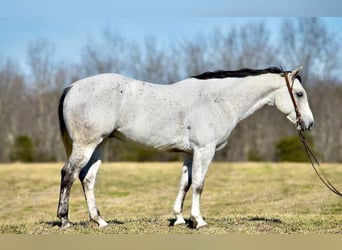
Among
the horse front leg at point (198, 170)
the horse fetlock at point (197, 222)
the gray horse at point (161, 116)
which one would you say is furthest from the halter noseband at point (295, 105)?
the horse fetlock at point (197, 222)

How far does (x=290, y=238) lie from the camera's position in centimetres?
647

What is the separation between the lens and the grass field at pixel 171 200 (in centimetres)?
727

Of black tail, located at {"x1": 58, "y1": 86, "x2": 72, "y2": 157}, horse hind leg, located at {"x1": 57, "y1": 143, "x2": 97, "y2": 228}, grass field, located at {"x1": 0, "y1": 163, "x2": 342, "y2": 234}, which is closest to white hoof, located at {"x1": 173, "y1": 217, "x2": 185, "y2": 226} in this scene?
grass field, located at {"x1": 0, "y1": 163, "x2": 342, "y2": 234}

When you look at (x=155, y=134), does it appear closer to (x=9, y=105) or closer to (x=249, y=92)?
(x=249, y=92)

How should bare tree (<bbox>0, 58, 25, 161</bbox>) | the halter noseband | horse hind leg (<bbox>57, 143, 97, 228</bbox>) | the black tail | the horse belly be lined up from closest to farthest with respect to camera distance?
horse hind leg (<bbox>57, 143, 97, 228</bbox>), the horse belly, the black tail, the halter noseband, bare tree (<bbox>0, 58, 25, 161</bbox>)

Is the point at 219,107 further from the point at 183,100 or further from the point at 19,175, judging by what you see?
the point at 19,175

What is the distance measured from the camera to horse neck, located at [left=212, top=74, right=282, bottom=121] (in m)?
7.16

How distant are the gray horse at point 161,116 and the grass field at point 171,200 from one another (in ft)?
2.58

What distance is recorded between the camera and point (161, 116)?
6809 millimetres

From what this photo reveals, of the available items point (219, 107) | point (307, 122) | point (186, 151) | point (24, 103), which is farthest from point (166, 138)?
point (24, 103)

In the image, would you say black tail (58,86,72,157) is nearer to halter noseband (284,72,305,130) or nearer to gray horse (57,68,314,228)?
gray horse (57,68,314,228)

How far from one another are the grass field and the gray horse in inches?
30.9

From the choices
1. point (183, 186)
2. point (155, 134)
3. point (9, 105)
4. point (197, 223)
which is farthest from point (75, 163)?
point (9, 105)

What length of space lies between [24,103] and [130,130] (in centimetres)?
2235
